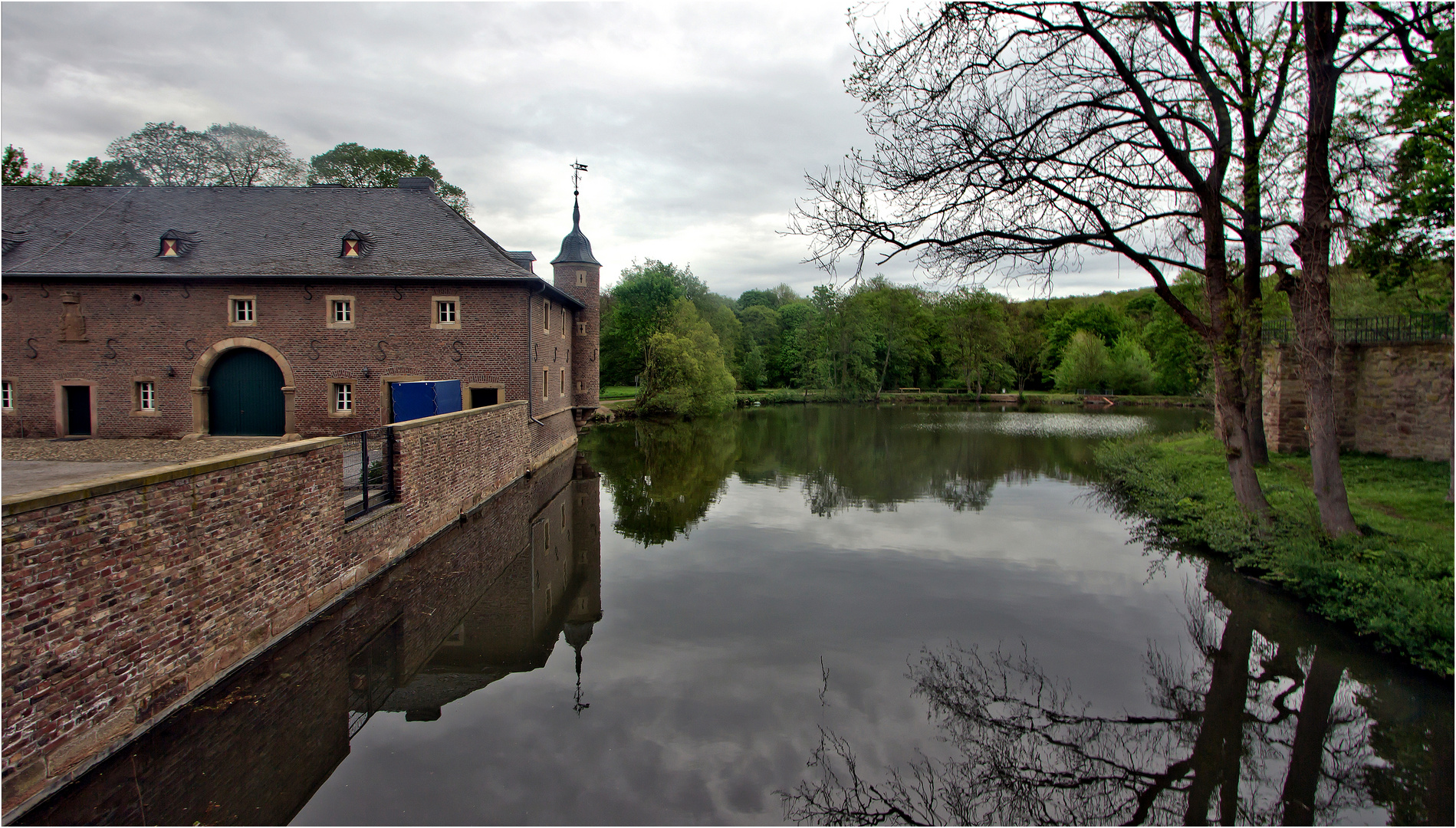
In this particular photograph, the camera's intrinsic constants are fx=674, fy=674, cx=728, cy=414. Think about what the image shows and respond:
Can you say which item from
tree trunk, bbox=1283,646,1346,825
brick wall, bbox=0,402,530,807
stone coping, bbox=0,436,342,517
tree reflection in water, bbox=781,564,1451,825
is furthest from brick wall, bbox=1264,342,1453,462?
stone coping, bbox=0,436,342,517

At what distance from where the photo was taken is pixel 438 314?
1739 cm

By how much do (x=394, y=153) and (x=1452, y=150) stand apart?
34.8 metres

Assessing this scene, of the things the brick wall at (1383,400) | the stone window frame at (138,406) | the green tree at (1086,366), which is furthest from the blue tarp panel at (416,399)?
the green tree at (1086,366)

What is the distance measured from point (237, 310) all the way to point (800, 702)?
18.3 m

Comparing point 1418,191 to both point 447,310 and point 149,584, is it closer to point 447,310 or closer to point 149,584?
point 149,584

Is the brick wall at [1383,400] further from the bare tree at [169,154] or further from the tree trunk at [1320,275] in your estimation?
the bare tree at [169,154]

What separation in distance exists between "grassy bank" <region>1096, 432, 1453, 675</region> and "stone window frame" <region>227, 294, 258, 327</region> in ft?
67.6

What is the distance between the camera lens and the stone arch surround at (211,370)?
56.3 ft

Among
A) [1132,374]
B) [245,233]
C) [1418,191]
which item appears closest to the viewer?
[1418,191]

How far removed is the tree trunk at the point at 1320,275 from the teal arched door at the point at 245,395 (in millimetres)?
20791

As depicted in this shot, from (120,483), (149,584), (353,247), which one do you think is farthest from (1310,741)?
(353,247)

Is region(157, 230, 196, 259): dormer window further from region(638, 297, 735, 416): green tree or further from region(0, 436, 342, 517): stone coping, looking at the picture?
region(638, 297, 735, 416): green tree

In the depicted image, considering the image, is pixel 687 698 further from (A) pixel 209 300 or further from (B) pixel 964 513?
(A) pixel 209 300

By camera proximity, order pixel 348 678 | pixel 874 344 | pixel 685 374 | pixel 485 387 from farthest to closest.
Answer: pixel 874 344 → pixel 685 374 → pixel 485 387 → pixel 348 678
